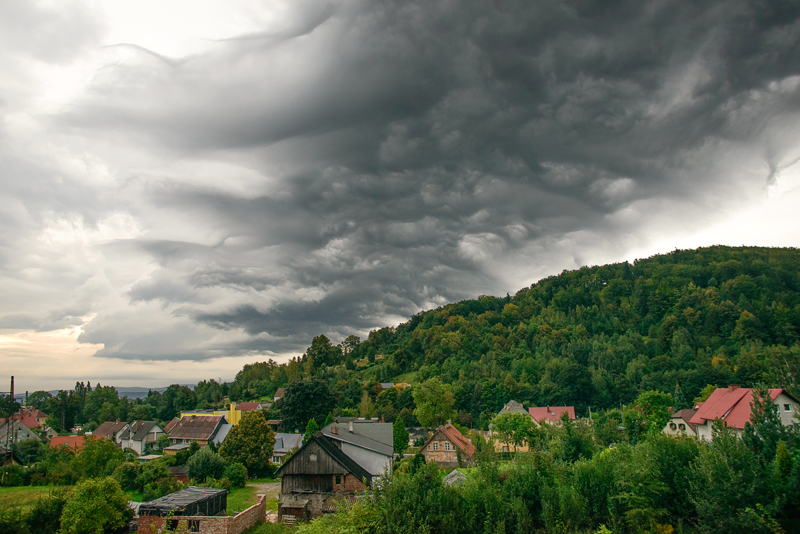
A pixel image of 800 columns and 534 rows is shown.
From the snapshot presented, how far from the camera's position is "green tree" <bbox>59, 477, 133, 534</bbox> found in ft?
86.6

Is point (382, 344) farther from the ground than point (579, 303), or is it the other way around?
point (579, 303)

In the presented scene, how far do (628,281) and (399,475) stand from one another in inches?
6518

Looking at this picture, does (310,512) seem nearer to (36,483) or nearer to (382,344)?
(36,483)

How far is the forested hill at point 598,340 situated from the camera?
99312mm

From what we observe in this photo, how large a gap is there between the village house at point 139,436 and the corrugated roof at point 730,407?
82848mm

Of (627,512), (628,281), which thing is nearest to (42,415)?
(627,512)

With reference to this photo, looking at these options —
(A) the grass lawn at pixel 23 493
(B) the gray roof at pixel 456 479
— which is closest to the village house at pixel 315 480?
(B) the gray roof at pixel 456 479

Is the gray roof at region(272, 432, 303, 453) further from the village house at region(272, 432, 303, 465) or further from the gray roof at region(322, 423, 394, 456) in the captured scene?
the gray roof at region(322, 423, 394, 456)

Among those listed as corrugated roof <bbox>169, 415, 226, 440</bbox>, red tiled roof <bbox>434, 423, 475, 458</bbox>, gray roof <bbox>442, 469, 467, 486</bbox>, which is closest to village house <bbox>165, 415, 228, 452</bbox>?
corrugated roof <bbox>169, 415, 226, 440</bbox>

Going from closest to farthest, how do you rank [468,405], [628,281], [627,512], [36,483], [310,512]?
1. [627,512]
2. [310,512]
3. [36,483]
4. [468,405]
5. [628,281]

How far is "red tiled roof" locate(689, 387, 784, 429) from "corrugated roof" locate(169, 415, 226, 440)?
65.5 m

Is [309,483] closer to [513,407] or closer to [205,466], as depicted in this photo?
[205,466]

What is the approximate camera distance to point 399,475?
856 inches

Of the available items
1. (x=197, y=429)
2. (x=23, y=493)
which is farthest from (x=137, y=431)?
(x=23, y=493)
